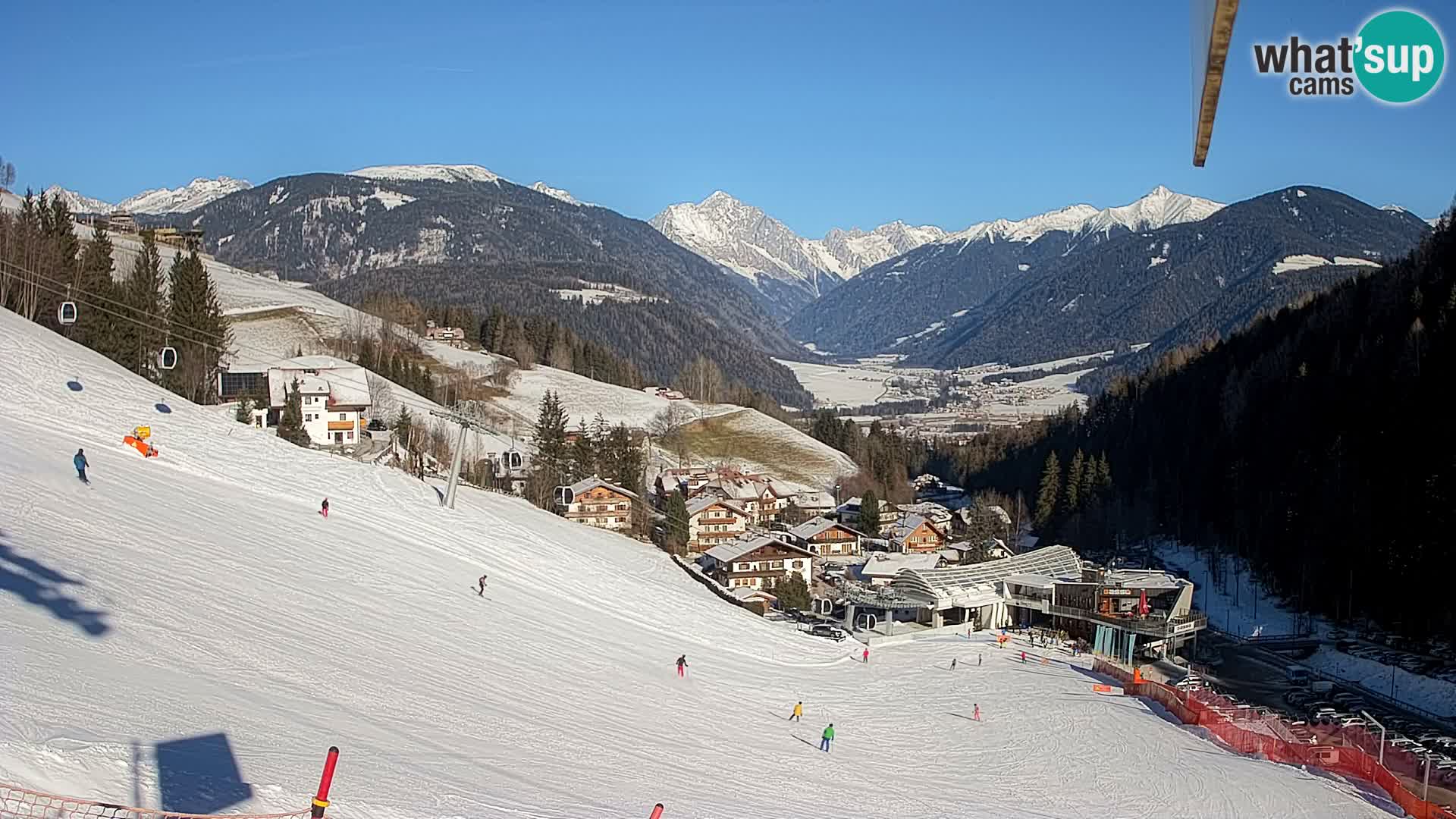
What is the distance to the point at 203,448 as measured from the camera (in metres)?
38.5

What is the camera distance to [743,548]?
6291 cm

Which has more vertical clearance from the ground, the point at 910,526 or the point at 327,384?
the point at 327,384

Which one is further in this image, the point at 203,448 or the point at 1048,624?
the point at 1048,624

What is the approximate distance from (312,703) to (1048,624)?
44670 millimetres

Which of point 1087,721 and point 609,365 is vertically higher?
point 609,365

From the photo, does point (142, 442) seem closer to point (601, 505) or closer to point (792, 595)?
point (792, 595)

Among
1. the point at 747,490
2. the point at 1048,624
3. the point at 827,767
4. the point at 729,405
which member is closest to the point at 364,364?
the point at 747,490

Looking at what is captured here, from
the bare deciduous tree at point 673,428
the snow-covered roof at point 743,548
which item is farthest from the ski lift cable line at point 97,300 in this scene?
the bare deciduous tree at point 673,428

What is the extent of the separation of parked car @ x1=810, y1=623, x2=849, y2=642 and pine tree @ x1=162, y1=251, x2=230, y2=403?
3542cm

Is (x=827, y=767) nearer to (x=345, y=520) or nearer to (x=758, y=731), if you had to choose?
(x=758, y=731)

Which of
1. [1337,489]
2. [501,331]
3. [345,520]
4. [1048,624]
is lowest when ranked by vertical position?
[1048,624]

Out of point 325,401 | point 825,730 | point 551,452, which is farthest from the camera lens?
point 551,452

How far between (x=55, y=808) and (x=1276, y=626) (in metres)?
56.0

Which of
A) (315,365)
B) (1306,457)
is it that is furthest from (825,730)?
(1306,457)
